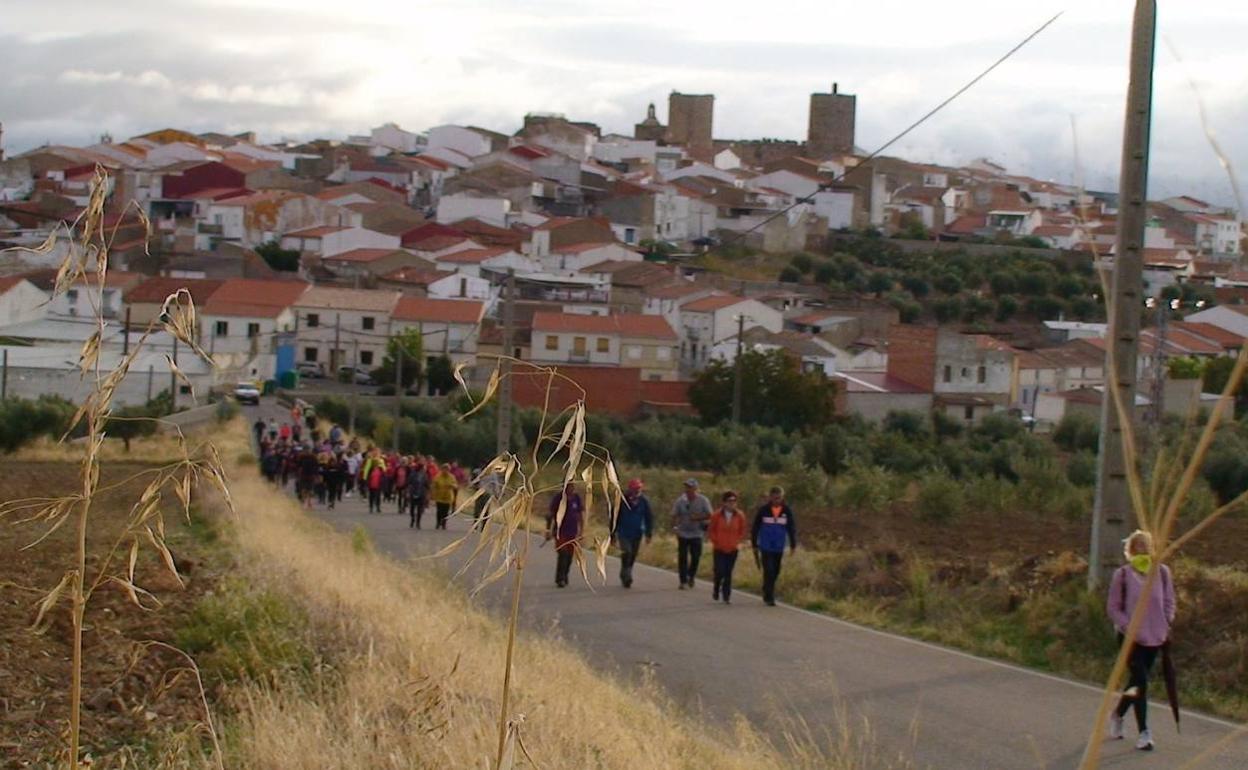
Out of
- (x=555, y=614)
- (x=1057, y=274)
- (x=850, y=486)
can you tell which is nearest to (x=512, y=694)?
(x=555, y=614)

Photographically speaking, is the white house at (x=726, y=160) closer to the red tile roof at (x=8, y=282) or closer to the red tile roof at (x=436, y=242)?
the red tile roof at (x=436, y=242)

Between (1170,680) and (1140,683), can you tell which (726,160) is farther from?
(1140,683)

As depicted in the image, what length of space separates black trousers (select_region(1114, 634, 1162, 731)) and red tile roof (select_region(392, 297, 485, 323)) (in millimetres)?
57710

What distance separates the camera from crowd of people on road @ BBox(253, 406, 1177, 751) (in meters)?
8.02

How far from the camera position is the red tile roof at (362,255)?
277 ft

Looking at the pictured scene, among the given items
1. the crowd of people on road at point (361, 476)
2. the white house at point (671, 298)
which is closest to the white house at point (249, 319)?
the white house at point (671, 298)

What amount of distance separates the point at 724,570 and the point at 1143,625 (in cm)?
602

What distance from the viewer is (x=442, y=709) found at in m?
5.77

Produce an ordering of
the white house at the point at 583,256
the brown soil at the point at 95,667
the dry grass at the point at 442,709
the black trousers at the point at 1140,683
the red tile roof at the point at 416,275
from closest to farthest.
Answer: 1. the dry grass at the point at 442,709
2. the brown soil at the point at 95,667
3. the black trousers at the point at 1140,683
4. the red tile roof at the point at 416,275
5. the white house at the point at 583,256

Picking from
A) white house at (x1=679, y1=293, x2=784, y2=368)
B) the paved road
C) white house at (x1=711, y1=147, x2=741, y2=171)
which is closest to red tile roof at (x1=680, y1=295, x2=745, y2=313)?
white house at (x1=679, y1=293, x2=784, y2=368)

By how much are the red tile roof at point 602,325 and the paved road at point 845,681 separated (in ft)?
169

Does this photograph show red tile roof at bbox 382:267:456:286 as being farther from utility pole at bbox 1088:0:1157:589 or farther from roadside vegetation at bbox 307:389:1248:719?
utility pole at bbox 1088:0:1157:589

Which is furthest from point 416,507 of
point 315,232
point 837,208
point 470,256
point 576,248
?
point 837,208

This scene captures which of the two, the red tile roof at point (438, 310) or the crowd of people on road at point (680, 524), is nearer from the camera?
the crowd of people on road at point (680, 524)
